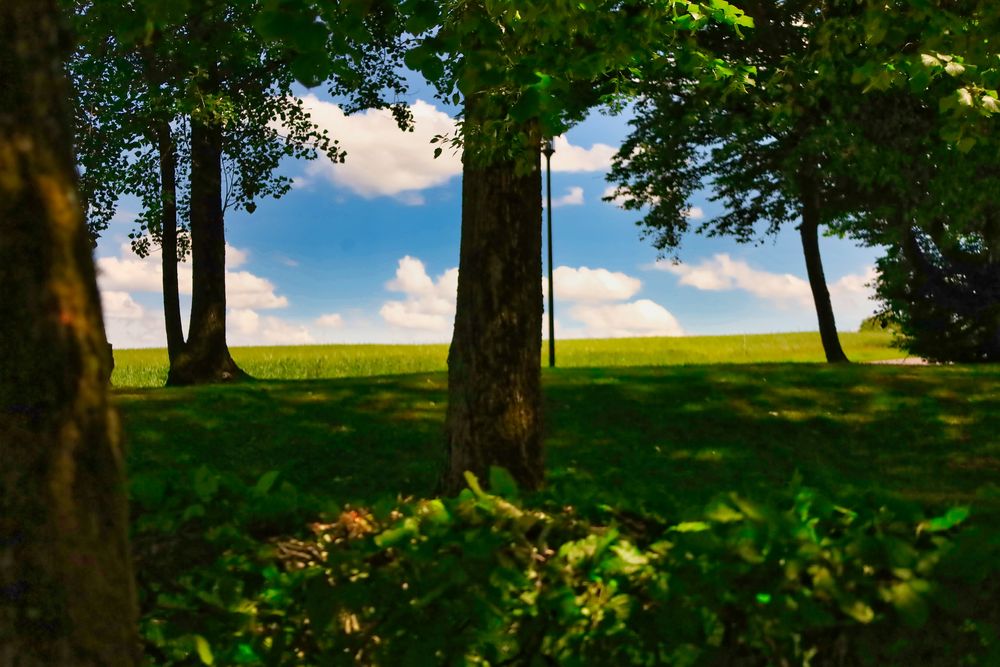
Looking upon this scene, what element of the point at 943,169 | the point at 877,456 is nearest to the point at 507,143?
the point at 877,456

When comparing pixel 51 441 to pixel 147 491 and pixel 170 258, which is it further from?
pixel 170 258

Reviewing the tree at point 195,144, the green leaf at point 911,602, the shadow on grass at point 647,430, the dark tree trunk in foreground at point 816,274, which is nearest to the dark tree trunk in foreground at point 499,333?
the shadow on grass at point 647,430

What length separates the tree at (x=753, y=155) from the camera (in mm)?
21828

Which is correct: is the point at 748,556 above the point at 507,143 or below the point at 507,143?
below

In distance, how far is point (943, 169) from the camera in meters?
20.1

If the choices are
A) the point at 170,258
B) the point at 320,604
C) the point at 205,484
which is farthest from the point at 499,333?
the point at 170,258

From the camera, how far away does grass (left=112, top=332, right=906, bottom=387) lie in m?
33.9

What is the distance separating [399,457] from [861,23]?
7458 mm

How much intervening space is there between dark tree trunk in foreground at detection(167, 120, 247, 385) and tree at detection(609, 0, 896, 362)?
10.4 m

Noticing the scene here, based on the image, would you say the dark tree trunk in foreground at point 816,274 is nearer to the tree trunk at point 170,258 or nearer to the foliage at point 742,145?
the foliage at point 742,145

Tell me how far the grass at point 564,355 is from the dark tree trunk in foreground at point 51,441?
26322 mm

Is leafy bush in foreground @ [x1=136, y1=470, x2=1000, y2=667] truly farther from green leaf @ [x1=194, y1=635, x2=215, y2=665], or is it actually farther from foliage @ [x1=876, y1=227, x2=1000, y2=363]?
foliage @ [x1=876, y1=227, x2=1000, y2=363]

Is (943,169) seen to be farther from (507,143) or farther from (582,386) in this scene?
(507,143)

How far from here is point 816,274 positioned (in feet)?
87.2
